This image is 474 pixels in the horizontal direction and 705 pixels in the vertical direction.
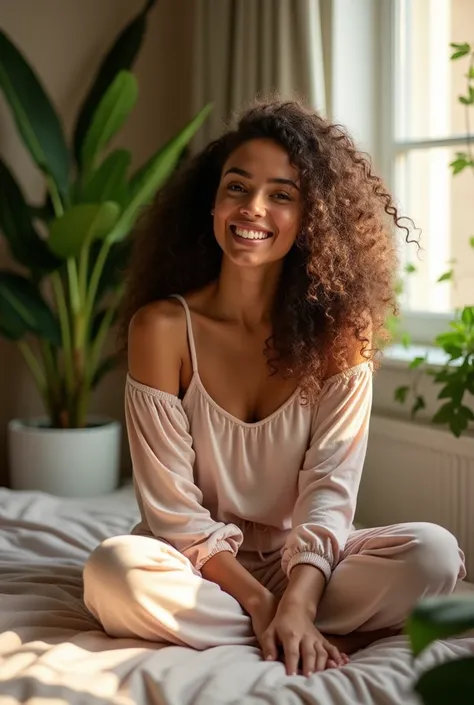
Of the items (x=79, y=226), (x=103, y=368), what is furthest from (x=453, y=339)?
(x=103, y=368)

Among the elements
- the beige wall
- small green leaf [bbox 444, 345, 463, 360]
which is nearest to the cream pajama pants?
small green leaf [bbox 444, 345, 463, 360]

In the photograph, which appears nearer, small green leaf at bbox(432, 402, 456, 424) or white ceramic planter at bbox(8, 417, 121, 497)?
small green leaf at bbox(432, 402, 456, 424)

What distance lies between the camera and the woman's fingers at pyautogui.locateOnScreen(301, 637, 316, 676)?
1.33 m

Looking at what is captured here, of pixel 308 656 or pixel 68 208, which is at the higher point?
pixel 68 208

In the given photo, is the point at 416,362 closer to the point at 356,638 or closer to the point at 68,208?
the point at 356,638

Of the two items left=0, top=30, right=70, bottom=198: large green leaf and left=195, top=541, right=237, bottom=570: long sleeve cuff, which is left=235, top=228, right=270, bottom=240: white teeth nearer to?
left=195, top=541, right=237, bottom=570: long sleeve cuff

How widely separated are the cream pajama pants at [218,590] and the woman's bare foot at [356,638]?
1 centimetres

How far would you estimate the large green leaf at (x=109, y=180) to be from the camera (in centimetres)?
243

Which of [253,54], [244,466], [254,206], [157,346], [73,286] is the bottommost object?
[244,466]

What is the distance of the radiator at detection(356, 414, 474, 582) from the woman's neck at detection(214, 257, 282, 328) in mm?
566

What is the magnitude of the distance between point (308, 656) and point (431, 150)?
153 cm

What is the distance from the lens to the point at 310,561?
58.8 inches

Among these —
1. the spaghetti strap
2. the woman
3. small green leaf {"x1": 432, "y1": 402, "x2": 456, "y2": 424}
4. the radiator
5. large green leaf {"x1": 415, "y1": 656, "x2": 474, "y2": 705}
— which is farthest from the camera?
the radiator

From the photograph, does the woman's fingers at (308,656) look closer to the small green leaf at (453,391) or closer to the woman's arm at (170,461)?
the woman's arm at (170,461)
